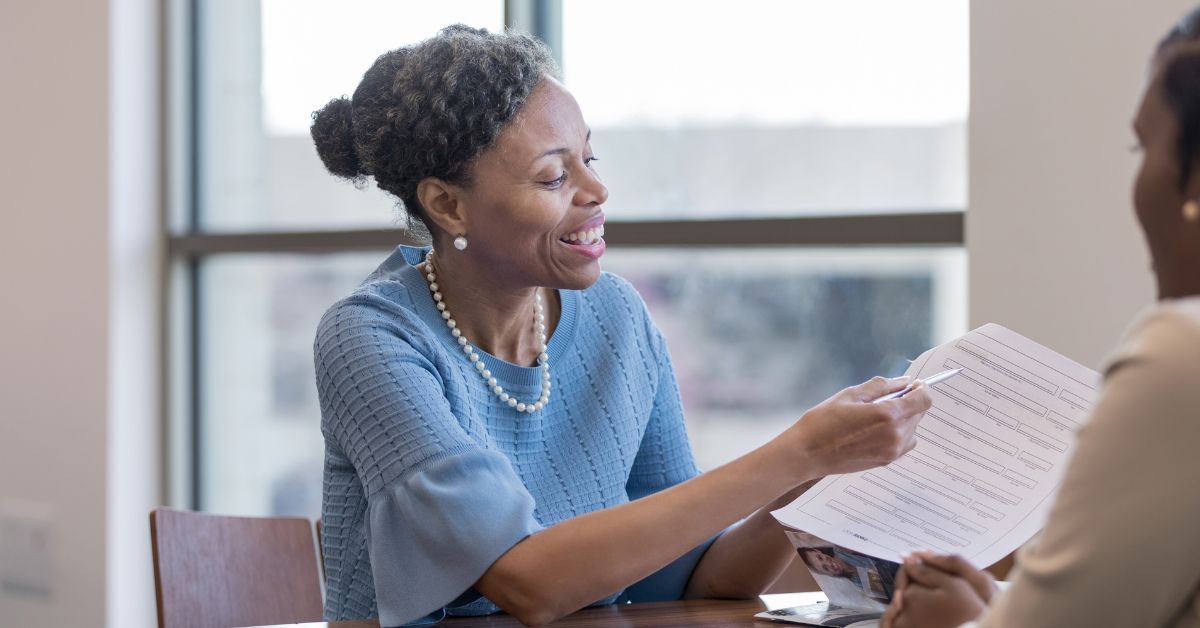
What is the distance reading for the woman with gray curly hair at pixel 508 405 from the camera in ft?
4.27

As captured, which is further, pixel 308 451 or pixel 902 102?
pixel 308 451

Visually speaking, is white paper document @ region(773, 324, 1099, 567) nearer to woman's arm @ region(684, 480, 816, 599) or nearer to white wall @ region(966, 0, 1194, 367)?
woman's arm @ region(684, 480, 816, 599)

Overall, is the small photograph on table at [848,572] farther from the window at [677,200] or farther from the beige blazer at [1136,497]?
the window at [677,200]

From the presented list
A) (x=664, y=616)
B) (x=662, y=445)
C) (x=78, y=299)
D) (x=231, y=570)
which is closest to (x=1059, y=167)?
(x=662, y=445)

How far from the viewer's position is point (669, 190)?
2.67m

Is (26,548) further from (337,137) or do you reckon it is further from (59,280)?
(337,137)

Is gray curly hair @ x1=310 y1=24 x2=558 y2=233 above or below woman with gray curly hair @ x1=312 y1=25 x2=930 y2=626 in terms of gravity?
above

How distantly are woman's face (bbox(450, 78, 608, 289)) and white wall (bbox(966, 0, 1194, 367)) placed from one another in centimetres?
67

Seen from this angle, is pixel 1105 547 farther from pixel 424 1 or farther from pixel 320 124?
pixel 424 1

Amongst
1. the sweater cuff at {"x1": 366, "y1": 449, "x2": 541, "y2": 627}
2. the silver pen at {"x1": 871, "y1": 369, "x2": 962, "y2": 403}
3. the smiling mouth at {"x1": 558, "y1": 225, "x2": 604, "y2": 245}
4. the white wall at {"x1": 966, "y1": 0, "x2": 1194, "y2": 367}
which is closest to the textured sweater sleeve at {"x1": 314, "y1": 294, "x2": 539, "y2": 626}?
the sweater cuff at {"x1": 366, "y1": 449, "x2": 541, "y2": 627}

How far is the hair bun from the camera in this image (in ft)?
5.64

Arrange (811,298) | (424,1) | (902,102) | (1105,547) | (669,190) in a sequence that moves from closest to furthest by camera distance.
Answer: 1. (1105,547)
2. (902,102)
3. (811,298)
4. (669,190)
5. (424,1)

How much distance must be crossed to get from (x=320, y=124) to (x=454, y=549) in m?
0.73

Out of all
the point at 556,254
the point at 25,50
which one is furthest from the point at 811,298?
the point at 25,50
